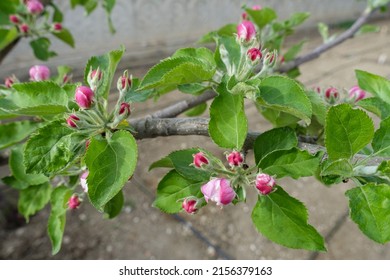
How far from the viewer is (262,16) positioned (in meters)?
0.89

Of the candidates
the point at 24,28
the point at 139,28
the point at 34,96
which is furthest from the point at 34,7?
the point at 139,28

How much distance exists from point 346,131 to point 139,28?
112 inches

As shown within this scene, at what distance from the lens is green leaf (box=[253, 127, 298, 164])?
0.49 m

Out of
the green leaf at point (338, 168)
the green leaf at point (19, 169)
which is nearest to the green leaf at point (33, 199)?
the green leaf at point (19, 169)

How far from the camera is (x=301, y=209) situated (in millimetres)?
464

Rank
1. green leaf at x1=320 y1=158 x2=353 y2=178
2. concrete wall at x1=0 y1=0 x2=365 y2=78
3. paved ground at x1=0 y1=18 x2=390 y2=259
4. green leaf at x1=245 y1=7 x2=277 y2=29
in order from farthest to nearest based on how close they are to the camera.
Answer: concrete wall at x1=0 y1=0 x2=365 y2=78, paved ground at x1=0 y1=18 x2=390 y2=259, green leaf at x1=245 y1=7 x2=277 y2=29, green leaf at x1=320 y1=158 x2=353 y2=178

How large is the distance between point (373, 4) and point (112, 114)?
38.3 inches

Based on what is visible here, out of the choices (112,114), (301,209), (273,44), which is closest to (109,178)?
(112,114)

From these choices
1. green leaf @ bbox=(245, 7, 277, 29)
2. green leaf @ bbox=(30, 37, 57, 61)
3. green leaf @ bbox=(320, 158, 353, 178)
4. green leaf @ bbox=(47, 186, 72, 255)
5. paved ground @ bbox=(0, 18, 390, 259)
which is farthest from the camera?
paved ground @ bbox=(0, 18, 390, 259)

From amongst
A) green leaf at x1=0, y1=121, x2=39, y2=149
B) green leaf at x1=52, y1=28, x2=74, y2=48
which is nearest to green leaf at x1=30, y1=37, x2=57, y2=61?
green leaf at x1=52, y1=28, x2=74, y2=48

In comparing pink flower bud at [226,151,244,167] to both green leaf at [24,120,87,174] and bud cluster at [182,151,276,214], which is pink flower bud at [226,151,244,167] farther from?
green leaf at [24,120,87,174]

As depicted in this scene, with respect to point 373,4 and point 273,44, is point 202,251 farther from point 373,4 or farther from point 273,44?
point 373,4

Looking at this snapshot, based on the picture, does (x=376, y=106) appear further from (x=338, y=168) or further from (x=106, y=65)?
(x=106, y=65)

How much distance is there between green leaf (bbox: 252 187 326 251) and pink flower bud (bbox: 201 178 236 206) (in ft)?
0.19
